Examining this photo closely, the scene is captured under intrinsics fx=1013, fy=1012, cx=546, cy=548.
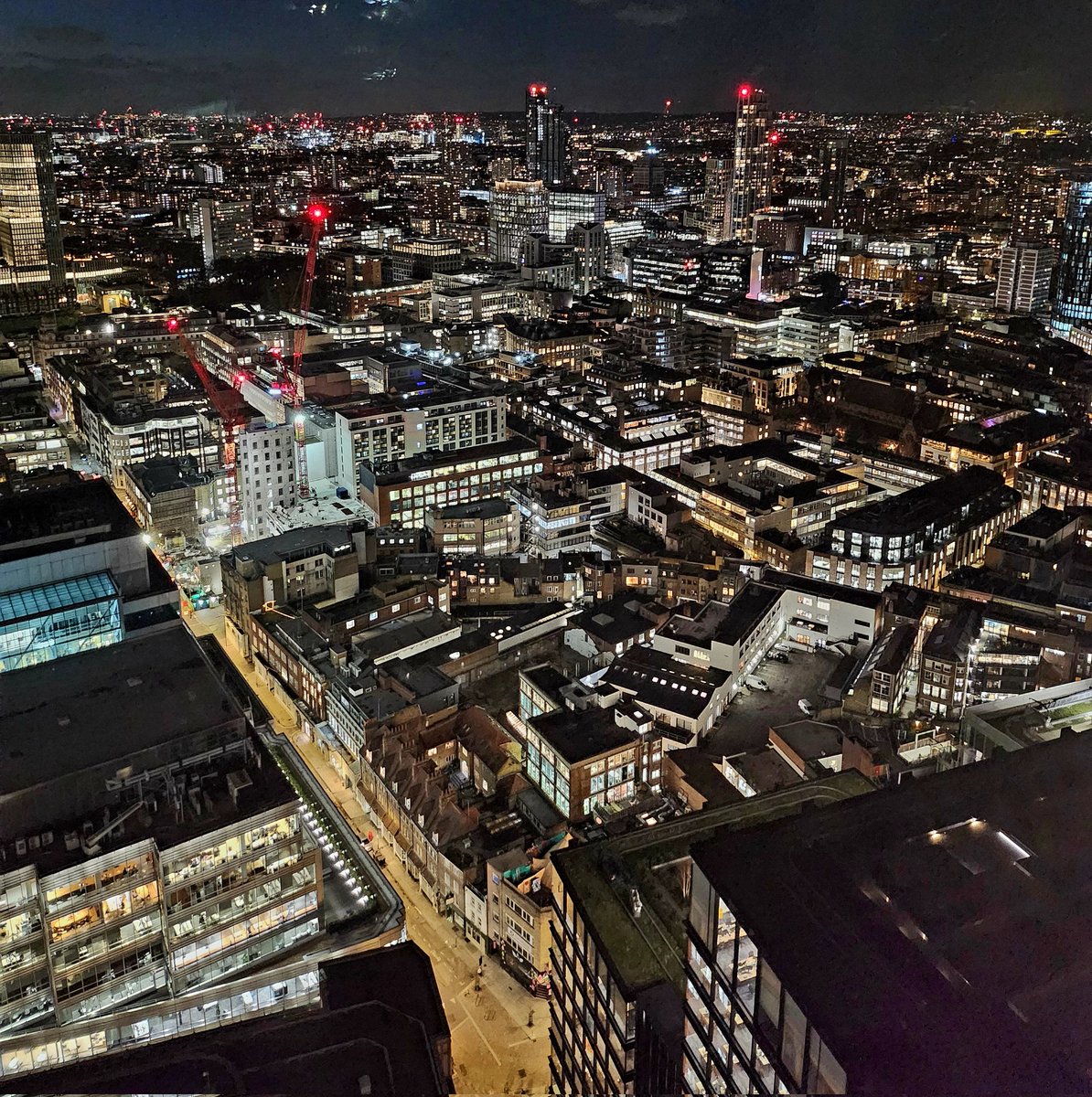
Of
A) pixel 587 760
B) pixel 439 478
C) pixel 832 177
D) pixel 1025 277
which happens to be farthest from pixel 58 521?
pixel 832 177

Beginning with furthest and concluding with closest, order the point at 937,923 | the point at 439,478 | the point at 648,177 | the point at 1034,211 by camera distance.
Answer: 1. the point at 648,177
2. the point at 1034,211
3. the point at 439,478
4. the point at 937,923

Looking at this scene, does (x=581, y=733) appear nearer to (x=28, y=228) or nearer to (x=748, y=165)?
(x=28, y=228)

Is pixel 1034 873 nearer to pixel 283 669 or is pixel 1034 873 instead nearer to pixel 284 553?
pixel 283 669

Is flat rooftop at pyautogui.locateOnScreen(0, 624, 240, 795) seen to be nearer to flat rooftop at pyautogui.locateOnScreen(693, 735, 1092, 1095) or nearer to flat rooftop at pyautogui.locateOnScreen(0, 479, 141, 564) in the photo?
flat rooftop at pyautogui.locateOnScreen(0, 479, 141, 564)

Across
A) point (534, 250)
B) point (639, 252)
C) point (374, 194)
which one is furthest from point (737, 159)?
point (374, 194)

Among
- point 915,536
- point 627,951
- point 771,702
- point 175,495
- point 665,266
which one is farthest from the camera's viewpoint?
point 665,266

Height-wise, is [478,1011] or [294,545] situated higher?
[294,545]

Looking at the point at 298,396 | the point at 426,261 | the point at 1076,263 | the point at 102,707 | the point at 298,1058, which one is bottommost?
the point at 102,707
